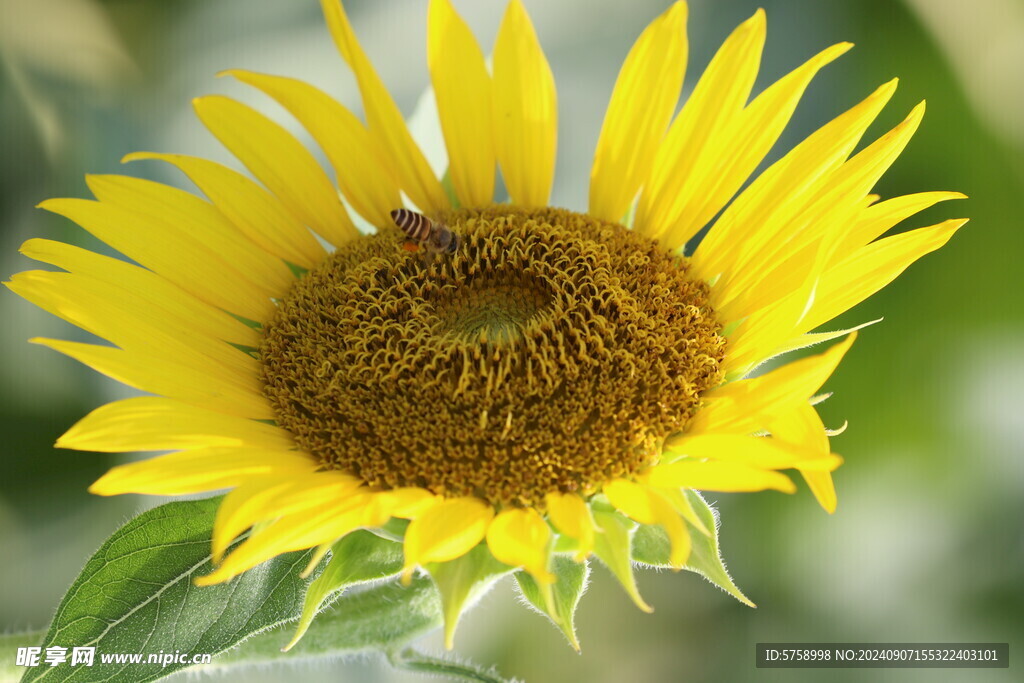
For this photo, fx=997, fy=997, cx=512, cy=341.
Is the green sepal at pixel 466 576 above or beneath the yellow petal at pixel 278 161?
beneath

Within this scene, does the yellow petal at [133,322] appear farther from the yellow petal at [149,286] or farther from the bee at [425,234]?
the bee at [425,234]

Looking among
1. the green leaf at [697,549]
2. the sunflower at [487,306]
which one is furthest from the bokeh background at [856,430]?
the green leaf at [697,549]

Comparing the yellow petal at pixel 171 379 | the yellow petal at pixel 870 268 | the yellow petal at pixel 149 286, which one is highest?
the yellow petal at pixel 149 286

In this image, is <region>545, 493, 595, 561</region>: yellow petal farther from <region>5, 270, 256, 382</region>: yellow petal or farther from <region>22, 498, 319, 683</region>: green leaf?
<region>5, 270, 256, 382</region>: yellow petal

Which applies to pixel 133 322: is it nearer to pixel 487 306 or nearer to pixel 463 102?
pixel 487 306

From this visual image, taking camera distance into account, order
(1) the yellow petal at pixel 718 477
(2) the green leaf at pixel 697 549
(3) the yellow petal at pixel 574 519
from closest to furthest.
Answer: (1) the yellow petal at pixel 718 477 < (3) the yellow petal at pixel 574 519 < (2) the green leaf at pixel 697 549

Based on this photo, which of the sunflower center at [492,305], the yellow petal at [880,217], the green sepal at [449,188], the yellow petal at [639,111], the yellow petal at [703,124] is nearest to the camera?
the yellow petal at [880,217]

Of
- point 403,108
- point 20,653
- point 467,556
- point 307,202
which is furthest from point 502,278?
point 403,108
